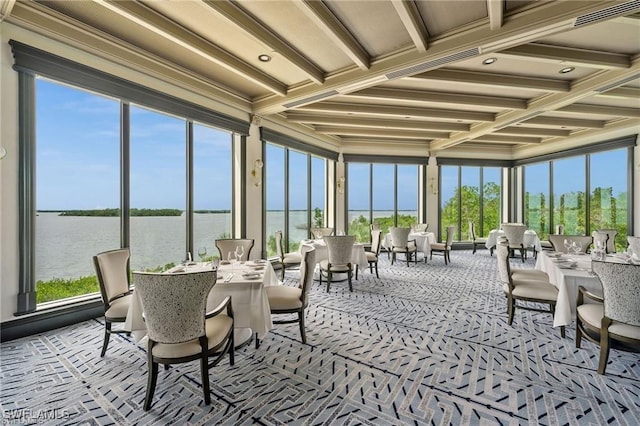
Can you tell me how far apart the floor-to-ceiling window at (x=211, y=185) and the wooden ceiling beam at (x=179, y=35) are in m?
1.45

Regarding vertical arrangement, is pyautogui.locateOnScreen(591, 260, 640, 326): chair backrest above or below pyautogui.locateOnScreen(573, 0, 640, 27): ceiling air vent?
below

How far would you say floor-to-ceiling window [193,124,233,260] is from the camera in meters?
5.18

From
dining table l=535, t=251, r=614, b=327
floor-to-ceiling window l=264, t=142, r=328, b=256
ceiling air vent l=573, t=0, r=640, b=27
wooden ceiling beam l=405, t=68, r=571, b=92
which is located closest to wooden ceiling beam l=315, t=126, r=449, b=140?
floor-to-ceiling window l=264, t=142, r=328, b=256

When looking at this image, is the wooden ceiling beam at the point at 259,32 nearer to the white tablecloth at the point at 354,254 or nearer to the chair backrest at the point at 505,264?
the white tablecloth at the point at 354,254

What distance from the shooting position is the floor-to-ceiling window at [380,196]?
30.9 ft

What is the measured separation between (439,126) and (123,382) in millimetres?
7671

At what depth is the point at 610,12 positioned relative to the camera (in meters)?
2.80

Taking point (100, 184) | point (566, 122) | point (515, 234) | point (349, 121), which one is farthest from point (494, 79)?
point (100, 184)

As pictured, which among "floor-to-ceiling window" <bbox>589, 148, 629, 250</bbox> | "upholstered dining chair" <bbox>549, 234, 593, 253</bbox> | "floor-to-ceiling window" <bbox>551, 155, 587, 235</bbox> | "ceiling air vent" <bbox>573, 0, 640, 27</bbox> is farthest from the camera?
"floor-to-ceiling window" <bbox>551, 155, 587, 235</bbox>

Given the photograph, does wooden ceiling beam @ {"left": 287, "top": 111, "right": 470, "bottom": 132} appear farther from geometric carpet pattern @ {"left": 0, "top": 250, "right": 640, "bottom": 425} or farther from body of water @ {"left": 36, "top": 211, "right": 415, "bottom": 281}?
geometric carpet pattern @ {"left": 0, "top": 250, "right": 640, "bottom": 425}

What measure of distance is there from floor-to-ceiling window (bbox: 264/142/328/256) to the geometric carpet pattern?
12.1 ft

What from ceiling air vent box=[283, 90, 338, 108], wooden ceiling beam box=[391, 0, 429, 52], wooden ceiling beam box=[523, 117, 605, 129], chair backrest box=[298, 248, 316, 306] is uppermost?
wooden ceiling beam box=[523, 117, 605, 129]

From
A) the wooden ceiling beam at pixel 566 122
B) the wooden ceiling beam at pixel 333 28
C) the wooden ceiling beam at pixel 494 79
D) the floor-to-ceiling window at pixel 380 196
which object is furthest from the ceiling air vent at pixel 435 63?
the floor-to-ceiling window at pixel 380 196

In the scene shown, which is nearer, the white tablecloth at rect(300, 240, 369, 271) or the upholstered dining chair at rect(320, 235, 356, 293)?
the upholstered dining chair at rect(320, 235, 356, 293)
